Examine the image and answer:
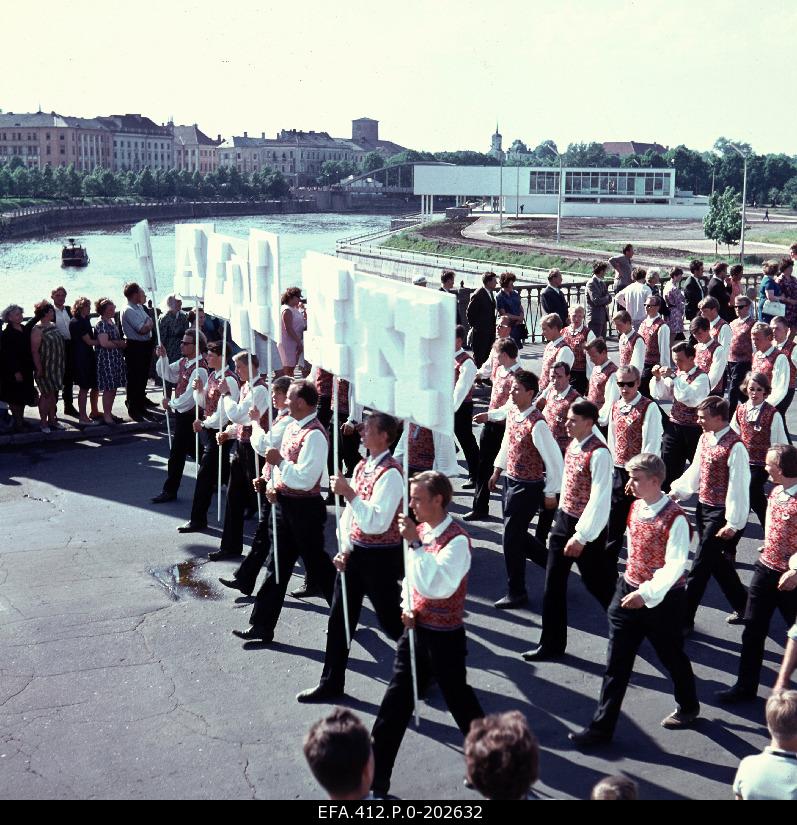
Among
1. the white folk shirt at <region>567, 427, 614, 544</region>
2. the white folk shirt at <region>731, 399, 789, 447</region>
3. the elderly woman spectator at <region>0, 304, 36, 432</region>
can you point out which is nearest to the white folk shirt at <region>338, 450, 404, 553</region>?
the white folk shirt at <region>567, 427, 614, 544</region>

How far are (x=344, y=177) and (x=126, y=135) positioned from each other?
116 ft

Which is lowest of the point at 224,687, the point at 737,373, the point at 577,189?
the point at 224,687

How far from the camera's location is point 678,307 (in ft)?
52.1

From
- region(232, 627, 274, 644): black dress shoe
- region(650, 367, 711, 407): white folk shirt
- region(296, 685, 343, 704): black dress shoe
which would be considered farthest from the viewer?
region(650, 367, 711, 407): white folk shirt

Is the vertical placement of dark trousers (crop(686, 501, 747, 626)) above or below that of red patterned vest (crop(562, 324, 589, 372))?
below

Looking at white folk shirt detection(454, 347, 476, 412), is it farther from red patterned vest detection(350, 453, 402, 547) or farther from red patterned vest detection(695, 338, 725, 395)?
red patterned vest detection(350, 453, 402, 547)

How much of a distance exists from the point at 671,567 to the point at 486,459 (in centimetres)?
437

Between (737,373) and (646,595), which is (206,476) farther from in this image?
(737,373)

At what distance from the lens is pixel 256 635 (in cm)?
717

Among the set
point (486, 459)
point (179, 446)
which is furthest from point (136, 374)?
point (486, 459)

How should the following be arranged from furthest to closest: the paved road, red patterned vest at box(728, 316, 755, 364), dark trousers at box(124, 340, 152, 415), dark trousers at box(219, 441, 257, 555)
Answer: dark trousers at box(124, 340, 152, 415) → red patterned vest at box(728, 316, 755, 364) → dark trousers at box(219, 441, 257, 555) → the paved road

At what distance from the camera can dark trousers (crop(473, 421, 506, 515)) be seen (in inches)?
383

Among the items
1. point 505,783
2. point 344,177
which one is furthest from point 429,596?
point 344,177

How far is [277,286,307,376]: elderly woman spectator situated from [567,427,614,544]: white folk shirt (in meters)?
5.52
